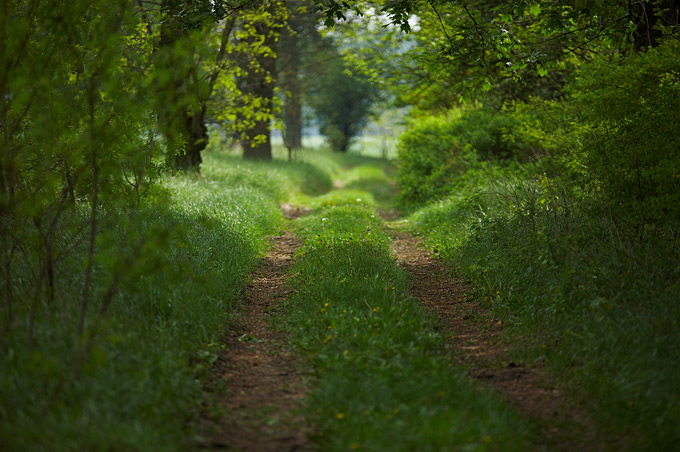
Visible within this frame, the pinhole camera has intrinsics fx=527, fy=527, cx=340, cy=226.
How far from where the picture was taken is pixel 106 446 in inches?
109

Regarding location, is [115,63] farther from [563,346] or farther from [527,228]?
[527,228]

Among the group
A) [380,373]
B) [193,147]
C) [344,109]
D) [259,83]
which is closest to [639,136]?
[380,373]

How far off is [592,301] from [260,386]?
9.69ft

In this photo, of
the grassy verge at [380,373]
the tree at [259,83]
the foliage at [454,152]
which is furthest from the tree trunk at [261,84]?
the grassy verge at [380,373]

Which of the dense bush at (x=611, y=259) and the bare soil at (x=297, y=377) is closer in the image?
the bare soil at (x=297, y=377)

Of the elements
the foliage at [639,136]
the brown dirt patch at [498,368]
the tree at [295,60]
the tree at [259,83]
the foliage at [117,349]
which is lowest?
the brown dirt patch at [498,368]

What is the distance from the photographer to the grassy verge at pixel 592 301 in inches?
141

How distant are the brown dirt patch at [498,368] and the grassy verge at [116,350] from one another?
2.21 metres

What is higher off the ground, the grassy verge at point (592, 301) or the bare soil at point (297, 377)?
the grassy verge at point (592, 301)

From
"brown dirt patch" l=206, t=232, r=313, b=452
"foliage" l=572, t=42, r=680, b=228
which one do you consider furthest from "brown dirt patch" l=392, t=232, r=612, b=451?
"foliage" l=572, t=42, r=680, b=228

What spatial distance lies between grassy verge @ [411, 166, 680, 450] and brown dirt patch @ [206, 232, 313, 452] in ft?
6.72

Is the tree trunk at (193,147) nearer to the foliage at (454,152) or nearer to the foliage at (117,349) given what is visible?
the foliage at (454,152)

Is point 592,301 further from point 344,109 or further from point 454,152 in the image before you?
point 344,109

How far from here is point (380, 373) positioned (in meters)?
3.93
